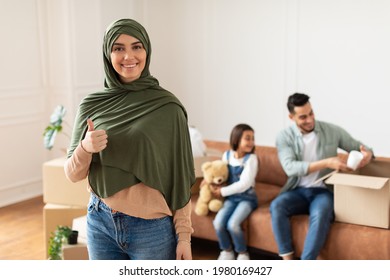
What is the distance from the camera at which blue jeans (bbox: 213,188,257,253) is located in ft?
11.2

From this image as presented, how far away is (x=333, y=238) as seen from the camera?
3.19m

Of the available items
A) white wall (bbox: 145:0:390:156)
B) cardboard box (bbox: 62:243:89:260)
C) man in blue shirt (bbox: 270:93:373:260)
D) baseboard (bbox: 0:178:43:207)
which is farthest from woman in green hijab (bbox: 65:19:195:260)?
baseboard (bbox: 0:178:43:207)

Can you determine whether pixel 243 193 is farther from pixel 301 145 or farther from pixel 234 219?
pixel 301 145

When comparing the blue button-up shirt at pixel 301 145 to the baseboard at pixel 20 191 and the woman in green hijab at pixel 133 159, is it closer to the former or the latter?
the woman in green hijab at pixel 133 159

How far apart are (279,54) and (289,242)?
210 centimetres

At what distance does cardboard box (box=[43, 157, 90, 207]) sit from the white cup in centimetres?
148

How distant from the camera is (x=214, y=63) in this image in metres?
5.36

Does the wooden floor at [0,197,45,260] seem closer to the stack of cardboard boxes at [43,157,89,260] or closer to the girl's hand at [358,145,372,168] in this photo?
the stack of cardboard boxes at [43,157,89,260]

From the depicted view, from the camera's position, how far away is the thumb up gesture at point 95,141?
146 centimetres

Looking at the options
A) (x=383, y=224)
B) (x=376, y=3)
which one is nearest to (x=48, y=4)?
(x=376, y=3)

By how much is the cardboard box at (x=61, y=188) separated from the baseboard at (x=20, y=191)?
150 cm

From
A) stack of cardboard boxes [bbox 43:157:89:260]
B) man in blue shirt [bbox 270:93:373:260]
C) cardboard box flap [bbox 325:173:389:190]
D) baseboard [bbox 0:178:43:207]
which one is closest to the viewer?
cardboard box flap [bbox 325:173:389:190]

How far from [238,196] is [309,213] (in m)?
0.42

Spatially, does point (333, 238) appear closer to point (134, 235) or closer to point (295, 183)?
point (295, 183)
